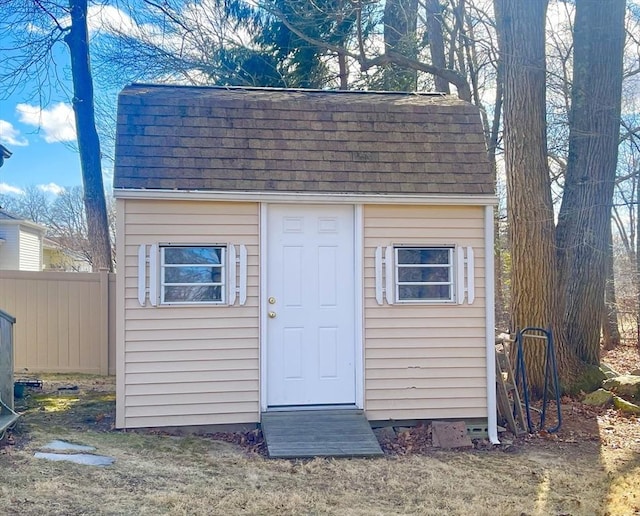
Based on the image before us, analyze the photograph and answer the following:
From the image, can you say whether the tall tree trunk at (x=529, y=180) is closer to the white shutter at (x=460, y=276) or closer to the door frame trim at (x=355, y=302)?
the white shutter at (x=460, y=276)

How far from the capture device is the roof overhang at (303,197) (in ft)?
18.4

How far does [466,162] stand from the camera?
6.16 m

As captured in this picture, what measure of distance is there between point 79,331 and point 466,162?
6244 millimetres

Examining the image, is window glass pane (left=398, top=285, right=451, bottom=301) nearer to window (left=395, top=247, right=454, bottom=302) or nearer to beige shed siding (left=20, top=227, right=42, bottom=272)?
window (left=395, top=247, right=454, bottom=302)

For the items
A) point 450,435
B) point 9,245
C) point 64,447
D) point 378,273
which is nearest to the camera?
point 64,447

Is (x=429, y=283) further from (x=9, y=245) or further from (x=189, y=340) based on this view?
(x=9, y=245)

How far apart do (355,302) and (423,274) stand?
29.5 inches

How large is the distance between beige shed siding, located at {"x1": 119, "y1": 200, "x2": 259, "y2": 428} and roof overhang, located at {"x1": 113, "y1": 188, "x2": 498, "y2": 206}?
0.12 meters

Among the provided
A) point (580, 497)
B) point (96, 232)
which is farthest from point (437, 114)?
point (96, 232)

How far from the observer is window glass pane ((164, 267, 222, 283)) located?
5.75 m

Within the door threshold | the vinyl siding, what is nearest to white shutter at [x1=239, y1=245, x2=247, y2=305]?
the door threshold

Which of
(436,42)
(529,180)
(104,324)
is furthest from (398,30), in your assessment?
(104,324)

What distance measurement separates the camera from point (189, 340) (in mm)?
5746

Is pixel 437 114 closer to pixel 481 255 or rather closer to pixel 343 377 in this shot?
pixel 481 255
